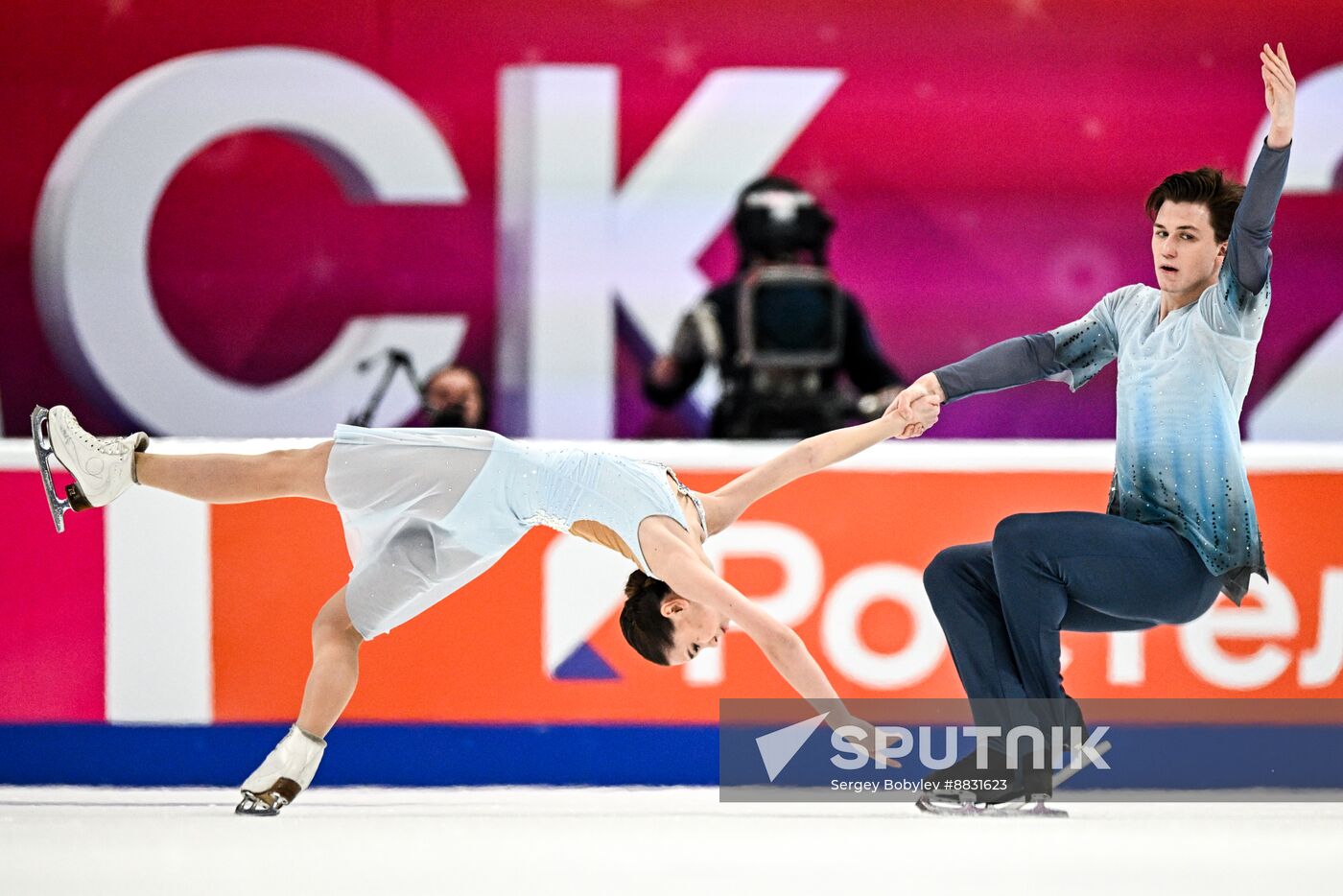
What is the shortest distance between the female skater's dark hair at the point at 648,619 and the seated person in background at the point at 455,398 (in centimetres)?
176

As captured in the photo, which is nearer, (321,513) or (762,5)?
(321,513)

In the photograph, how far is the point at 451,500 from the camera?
12.0ft

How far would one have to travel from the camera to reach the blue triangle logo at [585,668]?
4.48 metres

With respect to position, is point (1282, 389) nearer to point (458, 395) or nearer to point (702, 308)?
point (702, 308)

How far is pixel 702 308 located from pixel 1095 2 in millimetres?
2176

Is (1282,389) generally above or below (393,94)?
below

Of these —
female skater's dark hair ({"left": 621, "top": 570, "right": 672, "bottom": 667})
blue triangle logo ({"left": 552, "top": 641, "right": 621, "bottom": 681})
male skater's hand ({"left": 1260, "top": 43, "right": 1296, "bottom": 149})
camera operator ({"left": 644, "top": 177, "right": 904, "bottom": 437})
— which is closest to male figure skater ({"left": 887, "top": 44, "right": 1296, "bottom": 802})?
male skater's hand ({"left": 1260, "top": 43, "right": 1296, "bottom": 149})

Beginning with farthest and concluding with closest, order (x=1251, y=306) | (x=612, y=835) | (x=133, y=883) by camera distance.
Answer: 1. (x=612, y=835)
2. (x=1251, y=306)
3. (x=133, y=883)

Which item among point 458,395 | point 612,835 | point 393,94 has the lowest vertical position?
point 612,835

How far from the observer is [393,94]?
253 inches

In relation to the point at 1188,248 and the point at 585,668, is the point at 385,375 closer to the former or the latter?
the point at 585,668

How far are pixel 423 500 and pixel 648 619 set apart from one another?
0.58m

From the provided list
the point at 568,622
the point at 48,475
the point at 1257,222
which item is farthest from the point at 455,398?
the point at 1257,222

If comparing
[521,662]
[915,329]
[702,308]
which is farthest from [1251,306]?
[915,329]
